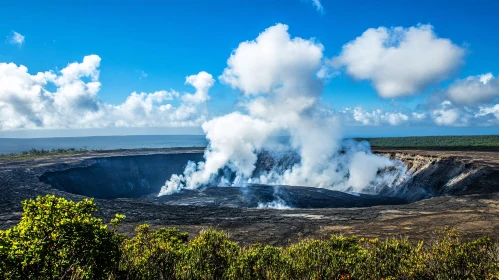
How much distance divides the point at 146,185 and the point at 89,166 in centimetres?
1762

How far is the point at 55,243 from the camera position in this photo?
10.9m

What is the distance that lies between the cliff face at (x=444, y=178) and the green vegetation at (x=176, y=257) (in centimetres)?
4723

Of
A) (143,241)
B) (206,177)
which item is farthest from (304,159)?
(143,241)

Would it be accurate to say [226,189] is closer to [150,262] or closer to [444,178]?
[444,178]

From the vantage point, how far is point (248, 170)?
110 meters

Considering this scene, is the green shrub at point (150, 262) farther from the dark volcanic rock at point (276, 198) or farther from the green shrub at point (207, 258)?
the dark volcanic rock at point (276, 198)

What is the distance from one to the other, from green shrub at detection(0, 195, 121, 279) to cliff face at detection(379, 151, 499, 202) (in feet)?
195

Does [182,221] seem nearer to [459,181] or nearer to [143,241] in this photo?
[143,241]

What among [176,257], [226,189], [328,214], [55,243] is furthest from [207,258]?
[226,189]

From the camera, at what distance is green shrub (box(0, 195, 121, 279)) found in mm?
9656

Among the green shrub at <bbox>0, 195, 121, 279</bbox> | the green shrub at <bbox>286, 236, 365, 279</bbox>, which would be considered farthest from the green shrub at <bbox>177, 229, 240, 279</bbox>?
the green shrub at <bbox>0, 195, 121, 279</bbox>

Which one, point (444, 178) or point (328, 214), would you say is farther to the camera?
point (444, 178)

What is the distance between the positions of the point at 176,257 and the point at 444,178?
65621 millimetres

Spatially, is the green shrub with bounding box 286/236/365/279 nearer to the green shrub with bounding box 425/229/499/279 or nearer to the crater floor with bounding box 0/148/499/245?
the green shrub with bounding box 425/229/499/279
